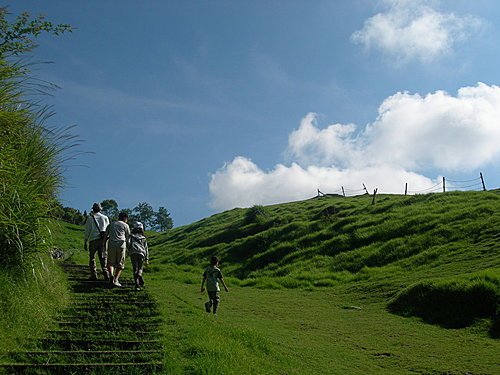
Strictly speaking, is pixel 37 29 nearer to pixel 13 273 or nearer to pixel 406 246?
pixel 13 273

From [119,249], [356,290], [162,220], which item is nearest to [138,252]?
[119,249]

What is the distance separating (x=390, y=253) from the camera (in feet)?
90.8

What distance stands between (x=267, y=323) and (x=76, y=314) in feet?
18.9

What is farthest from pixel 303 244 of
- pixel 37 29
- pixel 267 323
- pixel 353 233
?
pixel 37 29

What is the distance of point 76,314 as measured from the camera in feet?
32.3

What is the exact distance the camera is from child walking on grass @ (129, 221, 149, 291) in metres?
13.0

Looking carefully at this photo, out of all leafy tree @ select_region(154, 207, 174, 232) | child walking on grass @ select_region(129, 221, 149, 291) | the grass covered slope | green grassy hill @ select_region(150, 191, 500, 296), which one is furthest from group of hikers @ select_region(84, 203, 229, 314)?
leafy tree @ select_region(154, 207, 174, 232)

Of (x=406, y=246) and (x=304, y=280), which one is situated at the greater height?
(x=406, y=246)

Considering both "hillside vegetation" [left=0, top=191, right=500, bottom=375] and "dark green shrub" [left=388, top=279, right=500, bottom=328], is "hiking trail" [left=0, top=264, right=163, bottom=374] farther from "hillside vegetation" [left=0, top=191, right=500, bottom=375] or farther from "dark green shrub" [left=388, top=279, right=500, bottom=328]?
"dark green shrub" [left=388, top=279, right=500, bottom=328]

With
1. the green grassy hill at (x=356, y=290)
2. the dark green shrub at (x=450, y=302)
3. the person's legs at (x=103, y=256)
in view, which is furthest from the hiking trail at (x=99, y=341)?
the dark green shrub at (x=450, y=302)

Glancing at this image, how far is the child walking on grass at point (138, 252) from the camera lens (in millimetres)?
12952

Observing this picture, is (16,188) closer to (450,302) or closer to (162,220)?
(450,302)

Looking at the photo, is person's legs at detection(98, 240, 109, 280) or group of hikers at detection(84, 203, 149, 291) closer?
group of hikers at detection(84, 203, 149, 291)

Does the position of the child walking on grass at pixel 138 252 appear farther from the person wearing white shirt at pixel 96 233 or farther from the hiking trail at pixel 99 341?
the hiking trail at pixel 99 341
